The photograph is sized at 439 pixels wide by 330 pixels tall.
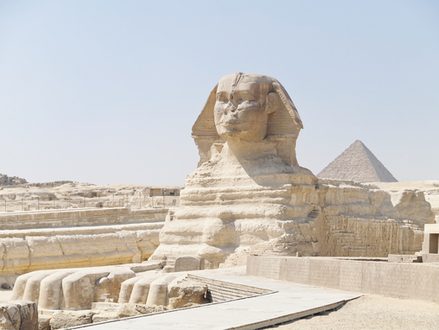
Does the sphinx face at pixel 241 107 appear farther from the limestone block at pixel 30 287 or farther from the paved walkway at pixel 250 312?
the paved walkway at pixel 250 312

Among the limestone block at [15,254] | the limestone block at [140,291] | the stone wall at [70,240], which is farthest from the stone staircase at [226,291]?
the stone wall at [70,240]

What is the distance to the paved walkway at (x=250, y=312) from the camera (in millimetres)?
8984

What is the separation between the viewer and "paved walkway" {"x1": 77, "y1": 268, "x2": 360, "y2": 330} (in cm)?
898

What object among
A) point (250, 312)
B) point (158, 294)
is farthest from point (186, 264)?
point (250, 312)

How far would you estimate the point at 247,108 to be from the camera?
18797 millimetres

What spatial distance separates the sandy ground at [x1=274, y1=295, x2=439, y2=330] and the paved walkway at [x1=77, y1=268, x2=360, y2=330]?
177 millimetres

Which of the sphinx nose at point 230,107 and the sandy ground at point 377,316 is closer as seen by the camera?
the sandy ground at point 377,316

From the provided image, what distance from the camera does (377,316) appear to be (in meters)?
9.99

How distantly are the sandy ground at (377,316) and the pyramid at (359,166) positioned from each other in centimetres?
3694

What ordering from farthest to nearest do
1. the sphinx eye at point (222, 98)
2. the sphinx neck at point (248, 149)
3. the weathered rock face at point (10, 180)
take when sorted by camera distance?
1. the weathered rock face at point (10, 180)
2. the sphinx neck at point (248, 149)
3. the sphinx eye at point (222, 98)

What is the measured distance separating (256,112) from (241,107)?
0.41 metres

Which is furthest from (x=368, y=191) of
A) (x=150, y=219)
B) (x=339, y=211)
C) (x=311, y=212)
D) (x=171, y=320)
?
(x=171, y=320)

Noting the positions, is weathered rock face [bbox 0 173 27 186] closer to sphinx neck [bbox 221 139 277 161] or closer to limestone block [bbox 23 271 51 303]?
sphinx neck [bbox 221 139 277 161]

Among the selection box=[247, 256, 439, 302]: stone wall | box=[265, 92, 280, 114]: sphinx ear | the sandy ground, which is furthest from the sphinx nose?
the sandy ground
